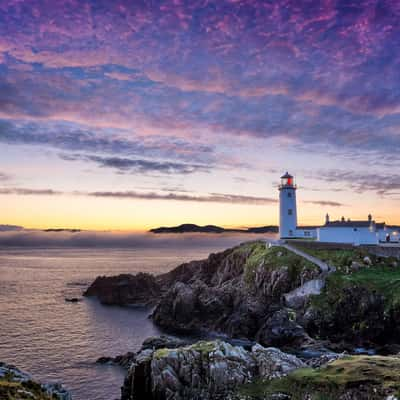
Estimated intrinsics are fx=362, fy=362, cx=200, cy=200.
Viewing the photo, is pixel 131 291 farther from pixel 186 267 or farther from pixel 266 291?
pixel 266 291

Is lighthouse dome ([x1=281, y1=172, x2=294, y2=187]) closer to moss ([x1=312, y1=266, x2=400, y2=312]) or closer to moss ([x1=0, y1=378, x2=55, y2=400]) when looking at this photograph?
moss ([x1=312, y1=266, x2=400, y2=312])

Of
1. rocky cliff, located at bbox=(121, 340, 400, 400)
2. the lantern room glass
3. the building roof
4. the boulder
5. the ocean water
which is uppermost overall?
the lantern room glass

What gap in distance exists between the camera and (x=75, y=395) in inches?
1492

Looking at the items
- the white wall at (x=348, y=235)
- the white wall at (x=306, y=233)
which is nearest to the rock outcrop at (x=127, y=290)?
the white wall at (x=306, y=233)

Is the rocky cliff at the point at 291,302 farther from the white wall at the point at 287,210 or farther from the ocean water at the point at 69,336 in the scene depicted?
the white wall at the point at 287,210

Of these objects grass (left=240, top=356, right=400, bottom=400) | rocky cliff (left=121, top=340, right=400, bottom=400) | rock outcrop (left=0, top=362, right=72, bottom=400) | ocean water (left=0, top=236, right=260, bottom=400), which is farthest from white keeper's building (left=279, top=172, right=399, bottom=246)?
rock outcrop (left=0, top=362, right=72, bottom=400)

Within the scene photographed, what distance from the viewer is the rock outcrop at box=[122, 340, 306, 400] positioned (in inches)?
1193

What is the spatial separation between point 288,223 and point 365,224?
60.2 ft

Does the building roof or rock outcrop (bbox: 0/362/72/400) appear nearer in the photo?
rock outcrop (bbox: 0/362/72/400)

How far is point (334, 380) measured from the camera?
85.3 feet

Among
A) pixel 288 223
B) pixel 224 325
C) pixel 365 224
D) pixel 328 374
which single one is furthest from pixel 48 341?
pixel 365 224

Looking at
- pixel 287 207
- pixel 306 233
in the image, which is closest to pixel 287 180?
pixel 287 207

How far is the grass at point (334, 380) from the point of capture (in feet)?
82.2

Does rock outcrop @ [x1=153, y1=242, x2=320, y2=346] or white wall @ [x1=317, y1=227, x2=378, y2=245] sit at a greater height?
white wall @ [x1=317, y1=227, x2=378, y2=245]
